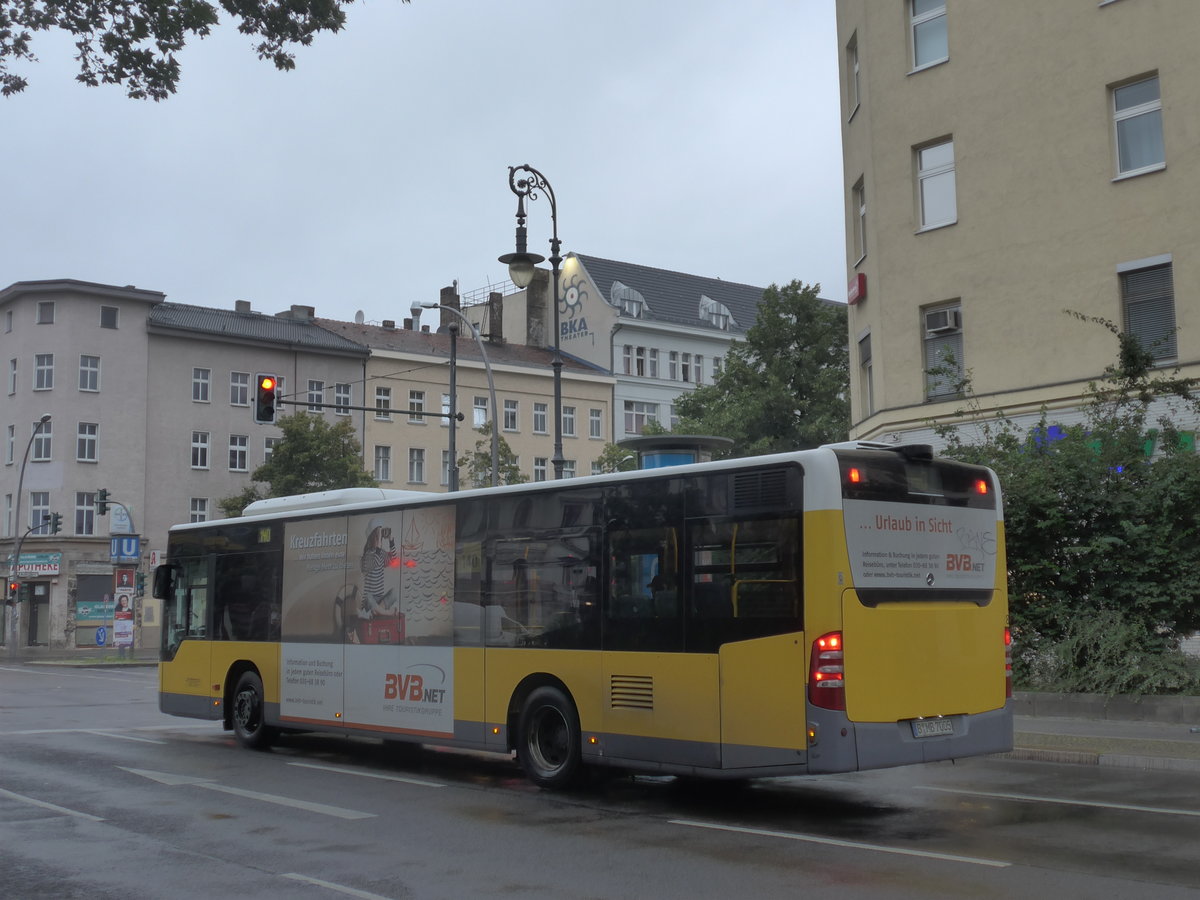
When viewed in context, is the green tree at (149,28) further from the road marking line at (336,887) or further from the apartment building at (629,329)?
the apartment building at (629,329)

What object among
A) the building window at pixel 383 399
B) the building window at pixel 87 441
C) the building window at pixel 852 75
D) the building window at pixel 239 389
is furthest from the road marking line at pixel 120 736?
the building window at pixel 383 399

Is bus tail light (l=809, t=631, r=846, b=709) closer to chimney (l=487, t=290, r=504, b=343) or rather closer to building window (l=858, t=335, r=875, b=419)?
building window (l=858, t=335, r=875, b=419)

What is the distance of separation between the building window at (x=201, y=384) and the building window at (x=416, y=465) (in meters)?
10.9

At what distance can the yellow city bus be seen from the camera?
401 inches

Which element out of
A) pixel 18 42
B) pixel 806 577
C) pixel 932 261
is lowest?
pixel 806 577

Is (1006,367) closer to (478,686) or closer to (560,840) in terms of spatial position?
(478,686)

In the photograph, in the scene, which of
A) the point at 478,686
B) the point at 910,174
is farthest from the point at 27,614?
the point at 478,686

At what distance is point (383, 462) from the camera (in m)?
69.1

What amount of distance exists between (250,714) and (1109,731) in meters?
10.4

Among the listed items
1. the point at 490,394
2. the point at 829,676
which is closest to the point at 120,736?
the point at 829,676

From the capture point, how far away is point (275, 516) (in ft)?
55.1

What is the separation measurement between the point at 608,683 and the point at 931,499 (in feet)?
10.5

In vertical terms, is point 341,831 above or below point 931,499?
below

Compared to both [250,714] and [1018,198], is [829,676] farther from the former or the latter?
[1018,198]
